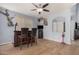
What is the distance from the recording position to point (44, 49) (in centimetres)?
200

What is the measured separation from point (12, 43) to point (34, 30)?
50 cm

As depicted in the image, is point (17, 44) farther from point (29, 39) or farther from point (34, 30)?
point (34, 30)

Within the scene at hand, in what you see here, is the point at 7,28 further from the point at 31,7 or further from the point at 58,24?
the point at 58,24

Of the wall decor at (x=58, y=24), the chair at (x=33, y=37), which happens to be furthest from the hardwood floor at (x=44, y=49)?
the wall decor at (x=58, y=24)

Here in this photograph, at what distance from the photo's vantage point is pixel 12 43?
6.28 feet

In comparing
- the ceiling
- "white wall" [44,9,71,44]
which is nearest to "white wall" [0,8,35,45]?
the ceiling

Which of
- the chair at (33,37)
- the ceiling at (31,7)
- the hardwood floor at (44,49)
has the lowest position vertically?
the hardwood floor at (44,49)

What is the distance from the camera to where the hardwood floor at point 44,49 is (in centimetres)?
193

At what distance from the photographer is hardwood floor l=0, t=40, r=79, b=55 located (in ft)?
6.34

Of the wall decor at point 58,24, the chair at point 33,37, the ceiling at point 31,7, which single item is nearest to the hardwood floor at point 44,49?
the chair at point 33,37

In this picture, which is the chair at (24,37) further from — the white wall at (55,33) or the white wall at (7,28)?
the white wall at (55,33)

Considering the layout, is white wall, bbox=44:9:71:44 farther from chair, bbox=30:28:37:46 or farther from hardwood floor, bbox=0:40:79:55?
chair, bbox=30:28:37:46

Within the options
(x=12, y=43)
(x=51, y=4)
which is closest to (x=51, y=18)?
(x=51, y=4)

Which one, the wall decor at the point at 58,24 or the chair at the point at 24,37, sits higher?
the wall decor at the point at 58,24
